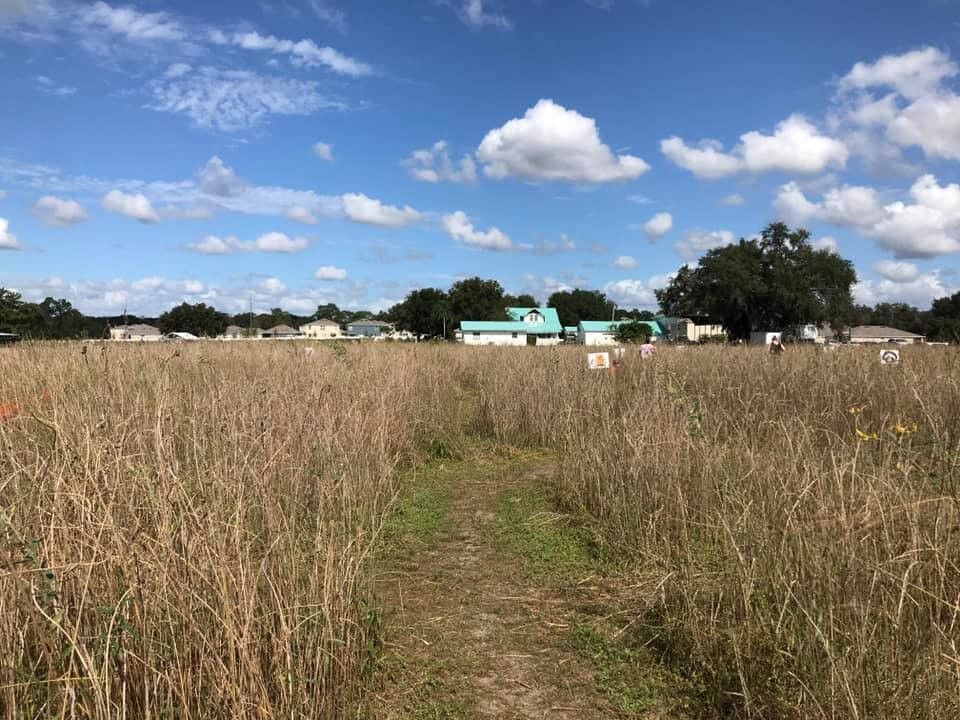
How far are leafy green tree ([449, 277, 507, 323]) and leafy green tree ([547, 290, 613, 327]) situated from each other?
39.9 m

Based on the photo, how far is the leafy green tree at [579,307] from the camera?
116 meters

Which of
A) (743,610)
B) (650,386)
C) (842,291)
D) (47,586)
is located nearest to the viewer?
(47,586)

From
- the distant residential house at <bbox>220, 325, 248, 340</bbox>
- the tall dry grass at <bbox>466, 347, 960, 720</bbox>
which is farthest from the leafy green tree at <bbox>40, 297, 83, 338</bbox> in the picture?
the tall dry grass at <bbox>466, 347, 960, 720</bbox>

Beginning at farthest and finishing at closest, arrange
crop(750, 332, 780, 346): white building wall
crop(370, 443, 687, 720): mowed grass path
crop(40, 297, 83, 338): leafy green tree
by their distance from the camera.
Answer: crop(750, 332, 780, 346): white building wall < crop(40, 297, 83, 338): leafy green tree < crop(370, 443, 687, 720): mowed grass path

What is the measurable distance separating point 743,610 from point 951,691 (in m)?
0.83

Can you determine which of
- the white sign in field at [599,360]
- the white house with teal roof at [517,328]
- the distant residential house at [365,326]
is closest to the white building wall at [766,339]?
the white sign in field at [599,360]

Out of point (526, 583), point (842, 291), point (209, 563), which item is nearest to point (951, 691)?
point (526, 583)

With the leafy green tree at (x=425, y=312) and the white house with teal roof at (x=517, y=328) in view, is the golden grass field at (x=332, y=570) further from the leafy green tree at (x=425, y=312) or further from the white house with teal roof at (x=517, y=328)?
the leafy green tree at (x=425, y=312)

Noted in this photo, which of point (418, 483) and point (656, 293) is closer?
point (418, 483)

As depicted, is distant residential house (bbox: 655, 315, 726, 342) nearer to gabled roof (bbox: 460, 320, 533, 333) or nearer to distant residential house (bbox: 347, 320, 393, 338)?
gabled roof (bbox: 460, 320, 533, 333)

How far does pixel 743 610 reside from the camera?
256 centimetres

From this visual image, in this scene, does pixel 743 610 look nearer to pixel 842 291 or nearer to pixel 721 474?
pixel 721 474

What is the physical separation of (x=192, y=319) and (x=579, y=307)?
284ft

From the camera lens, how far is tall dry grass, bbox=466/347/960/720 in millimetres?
1997
